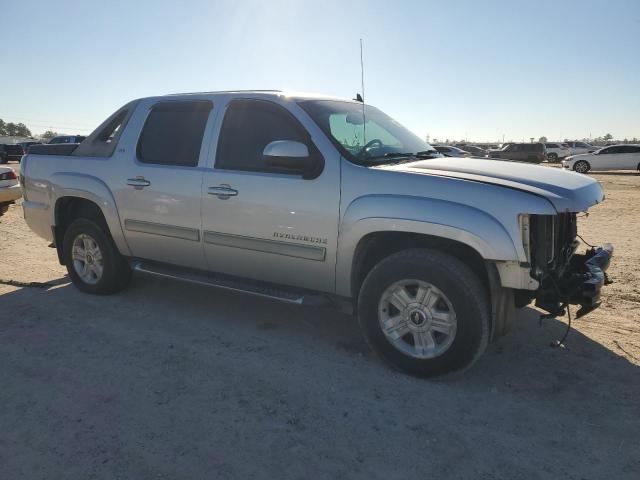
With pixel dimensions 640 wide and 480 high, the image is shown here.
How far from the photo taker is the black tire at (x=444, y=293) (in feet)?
10.5

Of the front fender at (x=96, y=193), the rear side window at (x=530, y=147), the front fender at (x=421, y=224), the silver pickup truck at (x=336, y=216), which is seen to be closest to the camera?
the front fender at (x=421, y=224)

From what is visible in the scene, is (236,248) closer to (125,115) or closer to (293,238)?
(293,238)

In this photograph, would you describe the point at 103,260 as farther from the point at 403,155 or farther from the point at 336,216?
the point at 403,155

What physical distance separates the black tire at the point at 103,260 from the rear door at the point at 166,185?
1.10 feet

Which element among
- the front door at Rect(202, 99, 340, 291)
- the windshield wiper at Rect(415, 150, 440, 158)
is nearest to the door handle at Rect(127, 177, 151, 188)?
the front door at Rect(202, 99, 340, 291)

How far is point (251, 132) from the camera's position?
4.11 m

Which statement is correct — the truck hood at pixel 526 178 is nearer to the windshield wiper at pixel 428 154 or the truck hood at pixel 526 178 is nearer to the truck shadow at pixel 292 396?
the windshield wiper at pixel 428 154

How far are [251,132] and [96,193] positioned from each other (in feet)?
5.94

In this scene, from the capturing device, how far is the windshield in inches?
150

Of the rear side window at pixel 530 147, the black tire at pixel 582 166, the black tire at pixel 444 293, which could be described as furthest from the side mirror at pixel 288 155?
the rear side window at pixel 530 147

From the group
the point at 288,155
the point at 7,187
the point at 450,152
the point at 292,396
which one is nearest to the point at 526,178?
the point at 288,155

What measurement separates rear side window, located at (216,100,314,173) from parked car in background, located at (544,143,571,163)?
39327 mm

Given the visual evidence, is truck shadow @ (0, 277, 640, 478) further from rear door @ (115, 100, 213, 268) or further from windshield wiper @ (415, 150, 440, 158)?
windshield wiper @ (415, 150, 440, 158)

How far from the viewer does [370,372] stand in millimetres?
3523
